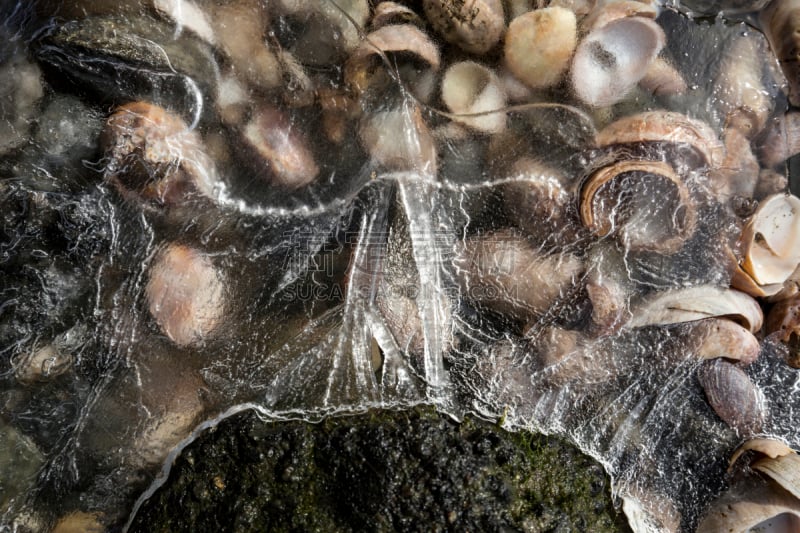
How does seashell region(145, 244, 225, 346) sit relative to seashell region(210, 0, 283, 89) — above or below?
below

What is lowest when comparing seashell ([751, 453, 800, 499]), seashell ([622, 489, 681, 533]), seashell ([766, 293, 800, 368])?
seashell ([622, 489, 681, 533])

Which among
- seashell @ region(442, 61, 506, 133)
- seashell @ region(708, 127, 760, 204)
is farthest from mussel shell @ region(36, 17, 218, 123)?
seashell @ region(708, 127, 760, 204)

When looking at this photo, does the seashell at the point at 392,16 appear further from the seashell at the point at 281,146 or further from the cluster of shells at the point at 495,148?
the seashell at the point at 281,146

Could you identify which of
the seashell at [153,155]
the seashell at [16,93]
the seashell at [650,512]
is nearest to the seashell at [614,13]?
the seashell at [153,155]

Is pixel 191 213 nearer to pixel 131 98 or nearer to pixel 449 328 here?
pixel 131 98

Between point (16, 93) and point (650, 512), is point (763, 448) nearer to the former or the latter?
point (650, 512)

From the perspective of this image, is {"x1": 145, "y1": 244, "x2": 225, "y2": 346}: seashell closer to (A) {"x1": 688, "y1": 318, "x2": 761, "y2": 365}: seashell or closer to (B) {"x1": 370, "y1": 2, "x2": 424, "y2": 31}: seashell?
(B) {"x1": 370, "y1": 2, "x2": 424, "y2": 31}: seashell

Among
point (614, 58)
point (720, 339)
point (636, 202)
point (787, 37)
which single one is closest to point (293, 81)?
point (614, 58)
